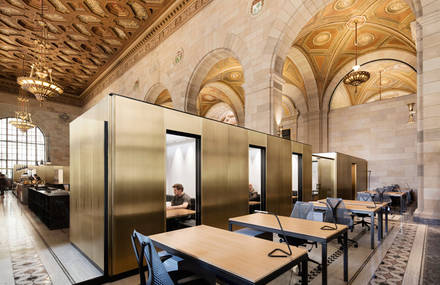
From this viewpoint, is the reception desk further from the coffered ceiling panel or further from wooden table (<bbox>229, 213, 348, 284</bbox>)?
the coffered ceiling panel

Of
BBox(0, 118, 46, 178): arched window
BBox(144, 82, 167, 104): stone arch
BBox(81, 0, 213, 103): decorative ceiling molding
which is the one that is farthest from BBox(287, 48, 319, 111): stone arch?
BBox(0, 118, 46, 178): arched window

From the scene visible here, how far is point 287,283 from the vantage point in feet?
10.1

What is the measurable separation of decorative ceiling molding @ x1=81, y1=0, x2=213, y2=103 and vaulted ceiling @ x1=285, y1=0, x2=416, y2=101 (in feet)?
19.1

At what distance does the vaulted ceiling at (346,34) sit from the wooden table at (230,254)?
1067 cm

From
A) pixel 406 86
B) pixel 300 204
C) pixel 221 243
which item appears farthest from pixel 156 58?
pixel 406 86

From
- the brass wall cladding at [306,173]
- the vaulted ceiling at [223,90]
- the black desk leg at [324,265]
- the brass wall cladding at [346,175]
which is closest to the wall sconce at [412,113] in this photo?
the brass wall cladding at [346,175]

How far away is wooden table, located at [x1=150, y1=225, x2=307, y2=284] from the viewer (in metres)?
1.68

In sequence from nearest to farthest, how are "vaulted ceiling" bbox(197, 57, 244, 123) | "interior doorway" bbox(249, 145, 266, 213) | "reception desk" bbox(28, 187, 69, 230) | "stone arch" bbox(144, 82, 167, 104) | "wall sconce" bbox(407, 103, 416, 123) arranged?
"reception desk" bbox(28, 187, 69, 230) → "interior doorway" bbox(249, 145, 266, 213) → "wall sconce" bbox(407, 103, 416, 123) → "stone arch" bbox(144, 82, 167, 104) → "vaulted ceiling" bbox(197, 57, 244, 123)

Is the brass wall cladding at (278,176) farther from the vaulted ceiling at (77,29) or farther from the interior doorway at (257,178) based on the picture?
the vaulted ceiling at (77,29)

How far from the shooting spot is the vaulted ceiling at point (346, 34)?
414 inches

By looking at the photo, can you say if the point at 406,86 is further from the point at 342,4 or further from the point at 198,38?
the point at 198,38

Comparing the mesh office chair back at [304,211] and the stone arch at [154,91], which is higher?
the stone arch at [154,91]

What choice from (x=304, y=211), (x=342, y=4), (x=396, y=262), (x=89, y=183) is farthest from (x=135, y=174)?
(x=342, y=4)

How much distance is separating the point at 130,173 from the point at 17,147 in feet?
83.8
